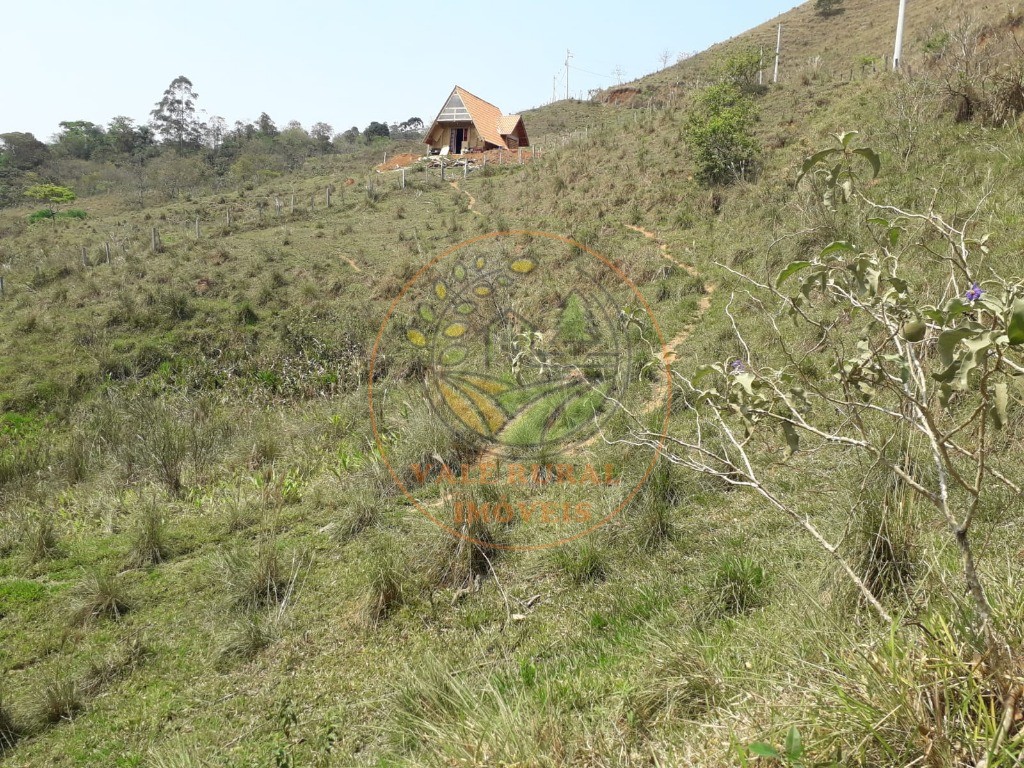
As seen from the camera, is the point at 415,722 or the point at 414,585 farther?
the point at 414,585

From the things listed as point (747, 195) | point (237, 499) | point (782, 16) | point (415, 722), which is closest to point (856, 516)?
point (415, 722)

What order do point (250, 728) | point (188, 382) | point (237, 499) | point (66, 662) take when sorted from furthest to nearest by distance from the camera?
point (188, 382)
point (237, 499)
point (66, 662)
point (250, 728)

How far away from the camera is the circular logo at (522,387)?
4680 millimetres

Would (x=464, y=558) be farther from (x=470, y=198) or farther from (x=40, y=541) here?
(x=470, y=198)

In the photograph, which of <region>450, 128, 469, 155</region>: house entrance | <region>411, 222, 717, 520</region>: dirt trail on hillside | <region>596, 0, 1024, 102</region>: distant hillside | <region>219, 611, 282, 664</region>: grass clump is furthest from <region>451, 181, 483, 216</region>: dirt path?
<region>219, 611, 282, 664</region>: grass clump

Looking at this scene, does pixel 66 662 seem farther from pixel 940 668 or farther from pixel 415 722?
pixel 940 668

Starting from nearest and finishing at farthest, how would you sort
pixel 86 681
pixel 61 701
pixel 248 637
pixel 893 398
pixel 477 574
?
1. pixel 61 701
2. pixel 86 681
3. pixel 248 637
4. pixel 477 574
5. pixel 893 398

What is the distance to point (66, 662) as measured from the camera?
3844 mm

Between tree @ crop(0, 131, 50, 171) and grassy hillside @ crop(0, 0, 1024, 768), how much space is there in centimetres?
3878

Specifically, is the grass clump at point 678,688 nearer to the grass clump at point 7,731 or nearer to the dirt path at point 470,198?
the grass clump at point 7,731

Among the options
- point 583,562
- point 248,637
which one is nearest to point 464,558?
point 583,562

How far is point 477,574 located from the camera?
4.16m

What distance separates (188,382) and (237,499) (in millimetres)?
7441

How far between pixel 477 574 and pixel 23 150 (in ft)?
181
